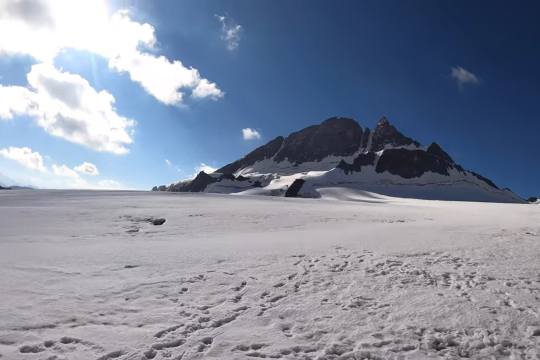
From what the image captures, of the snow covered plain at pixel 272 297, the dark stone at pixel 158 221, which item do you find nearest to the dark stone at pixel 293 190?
the dark stone at pixel 158 221

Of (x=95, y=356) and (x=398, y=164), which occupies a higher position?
(x=398, y=164)

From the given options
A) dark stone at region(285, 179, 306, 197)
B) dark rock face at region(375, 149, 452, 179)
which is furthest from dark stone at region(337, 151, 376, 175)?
dark stone at region(285, 179, 306, 197)

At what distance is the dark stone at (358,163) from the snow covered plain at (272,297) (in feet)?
520

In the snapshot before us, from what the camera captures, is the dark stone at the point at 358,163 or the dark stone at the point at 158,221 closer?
the dark stone at the point at 158,221

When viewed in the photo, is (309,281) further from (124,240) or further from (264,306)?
(124,240)

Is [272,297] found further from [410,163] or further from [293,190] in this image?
[410,163]

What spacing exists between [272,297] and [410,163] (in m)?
184

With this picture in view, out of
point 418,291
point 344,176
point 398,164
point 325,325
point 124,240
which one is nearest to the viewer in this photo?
point 325,325

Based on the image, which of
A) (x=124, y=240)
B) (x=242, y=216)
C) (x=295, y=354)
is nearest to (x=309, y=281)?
(x=295, y=354)

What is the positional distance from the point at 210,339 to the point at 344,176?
163114 mm

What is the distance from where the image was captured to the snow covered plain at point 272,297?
22.6 ft

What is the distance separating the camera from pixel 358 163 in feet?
591

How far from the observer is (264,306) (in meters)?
8.92

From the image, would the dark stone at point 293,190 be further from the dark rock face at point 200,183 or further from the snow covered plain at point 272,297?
the dark rock face at point 200,183
